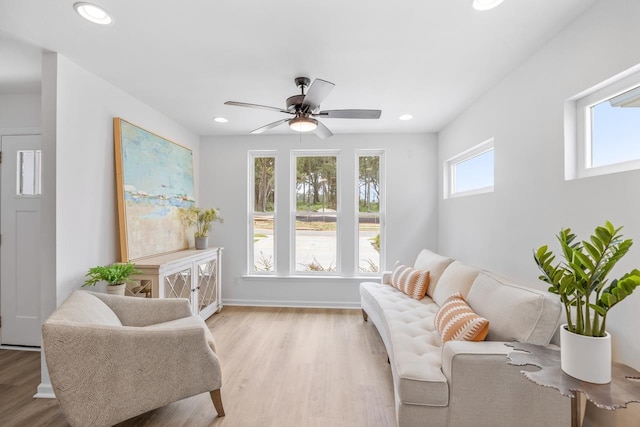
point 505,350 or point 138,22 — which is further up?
point 138,22

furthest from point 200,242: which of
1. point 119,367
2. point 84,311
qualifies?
point 119,367

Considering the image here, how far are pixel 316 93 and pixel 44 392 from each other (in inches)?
117

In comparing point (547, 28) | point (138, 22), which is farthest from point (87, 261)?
point (547, 28)

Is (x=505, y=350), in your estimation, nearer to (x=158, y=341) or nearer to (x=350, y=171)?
(x=158, y=341)

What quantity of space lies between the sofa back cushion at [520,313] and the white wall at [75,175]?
10.0ft

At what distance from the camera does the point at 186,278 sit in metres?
3.28

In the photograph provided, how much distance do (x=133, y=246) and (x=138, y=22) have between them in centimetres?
194

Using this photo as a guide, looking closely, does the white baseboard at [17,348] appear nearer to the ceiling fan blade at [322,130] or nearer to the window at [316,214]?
the window at [316,214]

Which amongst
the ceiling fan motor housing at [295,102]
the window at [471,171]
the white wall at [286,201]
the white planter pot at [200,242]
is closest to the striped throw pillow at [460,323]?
the window at [471,171]

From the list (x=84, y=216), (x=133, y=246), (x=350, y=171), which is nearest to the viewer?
(x=84, y=216)

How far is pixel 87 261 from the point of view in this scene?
2.49m

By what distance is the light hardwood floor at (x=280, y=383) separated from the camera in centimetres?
199

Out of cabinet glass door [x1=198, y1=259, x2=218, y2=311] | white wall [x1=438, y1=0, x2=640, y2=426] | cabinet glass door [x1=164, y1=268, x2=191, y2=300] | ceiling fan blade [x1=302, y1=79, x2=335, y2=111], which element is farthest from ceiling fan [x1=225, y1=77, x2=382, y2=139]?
cabinet glass door [x1=198, y1=259, x2=218, y2=311]

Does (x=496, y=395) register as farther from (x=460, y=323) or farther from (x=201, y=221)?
(x=201, y=221)
